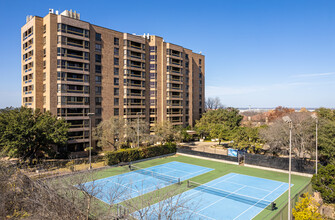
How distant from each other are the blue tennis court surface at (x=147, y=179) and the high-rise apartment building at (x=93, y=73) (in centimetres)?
1728

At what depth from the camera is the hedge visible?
120 feet

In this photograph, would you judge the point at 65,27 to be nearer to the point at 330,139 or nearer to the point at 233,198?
the point at 233,198

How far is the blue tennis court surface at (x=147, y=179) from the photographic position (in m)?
26.2

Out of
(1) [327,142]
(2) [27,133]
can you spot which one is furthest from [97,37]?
(1) [327,142]

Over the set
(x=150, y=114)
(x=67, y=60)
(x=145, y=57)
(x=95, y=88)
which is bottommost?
(x=150, y=114)

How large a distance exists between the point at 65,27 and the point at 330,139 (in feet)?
157

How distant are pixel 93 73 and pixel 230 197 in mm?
36270

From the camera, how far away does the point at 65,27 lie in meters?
43.3

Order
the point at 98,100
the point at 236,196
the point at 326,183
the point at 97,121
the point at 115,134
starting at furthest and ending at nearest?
the point at 98,100, the point at 97,121, the point at 115,134, the point at 236,196, the point at 326,183

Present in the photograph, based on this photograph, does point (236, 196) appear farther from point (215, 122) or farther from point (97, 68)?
point (215, 122)

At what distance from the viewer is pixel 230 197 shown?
2462 centimetres

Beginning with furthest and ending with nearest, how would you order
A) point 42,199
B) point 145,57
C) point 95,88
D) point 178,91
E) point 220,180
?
point 178,91 → point 145,57 → point 95,88 → point 220,180 → point 42,199

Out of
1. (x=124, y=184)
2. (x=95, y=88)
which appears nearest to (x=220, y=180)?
(x=124, y=184)

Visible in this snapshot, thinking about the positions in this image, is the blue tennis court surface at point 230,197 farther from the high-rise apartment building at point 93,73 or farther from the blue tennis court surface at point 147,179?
the high-rise apartment building at point 93,73
